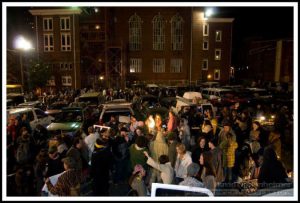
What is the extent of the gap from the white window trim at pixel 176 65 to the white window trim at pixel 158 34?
2.69m

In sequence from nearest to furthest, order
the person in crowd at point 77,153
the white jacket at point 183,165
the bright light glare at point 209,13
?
the white jacket at point 183,165 → the person in crowd at point 77,153 → the bright light glare at point 209,13

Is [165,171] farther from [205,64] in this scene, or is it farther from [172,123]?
[205,64]

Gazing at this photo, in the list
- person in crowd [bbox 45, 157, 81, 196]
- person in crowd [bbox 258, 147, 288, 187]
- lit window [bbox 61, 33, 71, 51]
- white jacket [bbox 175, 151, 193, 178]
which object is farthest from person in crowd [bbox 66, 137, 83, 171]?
lit window [bbox 61, 33, 71, 51]

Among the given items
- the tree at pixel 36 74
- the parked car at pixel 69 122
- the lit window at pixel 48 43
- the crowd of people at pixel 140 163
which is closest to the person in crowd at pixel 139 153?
the crowd of people at pixel 140 163

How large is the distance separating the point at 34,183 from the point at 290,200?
4.96 meters

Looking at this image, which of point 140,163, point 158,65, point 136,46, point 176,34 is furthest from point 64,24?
point 140,163

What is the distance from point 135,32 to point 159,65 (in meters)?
6.26

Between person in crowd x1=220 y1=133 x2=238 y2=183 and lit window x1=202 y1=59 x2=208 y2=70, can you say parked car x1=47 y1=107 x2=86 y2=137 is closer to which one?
person in crowd x1=220 y1=133 x2=238 y2=183

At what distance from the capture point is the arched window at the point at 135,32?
39.6 metres

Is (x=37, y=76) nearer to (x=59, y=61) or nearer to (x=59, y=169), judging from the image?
(x=59, y=61)

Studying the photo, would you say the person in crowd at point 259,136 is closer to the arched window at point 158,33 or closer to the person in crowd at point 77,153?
the person in crowd at point 77,153

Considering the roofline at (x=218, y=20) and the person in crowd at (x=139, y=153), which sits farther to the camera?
the roofline at (x=218, y=20)

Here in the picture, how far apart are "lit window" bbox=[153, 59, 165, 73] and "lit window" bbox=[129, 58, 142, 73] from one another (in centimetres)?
233

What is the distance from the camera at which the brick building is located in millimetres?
37781
